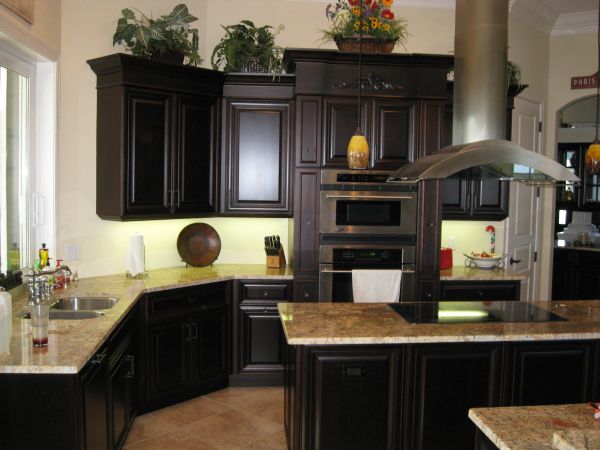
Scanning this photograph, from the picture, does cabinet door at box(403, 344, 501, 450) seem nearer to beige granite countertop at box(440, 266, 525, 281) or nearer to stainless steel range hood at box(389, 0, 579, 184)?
stainless steel range hood at box(389, 0, 579, 184)

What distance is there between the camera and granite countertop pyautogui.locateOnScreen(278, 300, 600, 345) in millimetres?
2883

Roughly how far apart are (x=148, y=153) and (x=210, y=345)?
4.94ft

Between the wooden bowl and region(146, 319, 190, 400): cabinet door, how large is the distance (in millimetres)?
731

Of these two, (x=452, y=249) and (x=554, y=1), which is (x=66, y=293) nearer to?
(x=452, y=249)

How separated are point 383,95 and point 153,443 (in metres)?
3.01

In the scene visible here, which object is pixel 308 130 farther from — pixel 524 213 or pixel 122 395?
pixel 524 213

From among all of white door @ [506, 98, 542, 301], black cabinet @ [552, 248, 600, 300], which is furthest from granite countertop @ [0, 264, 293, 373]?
black cabinet @ [552, 248, 600, 300]

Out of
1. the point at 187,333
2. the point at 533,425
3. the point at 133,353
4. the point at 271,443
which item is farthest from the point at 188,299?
the point at 533,425

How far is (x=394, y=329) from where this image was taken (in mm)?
3010

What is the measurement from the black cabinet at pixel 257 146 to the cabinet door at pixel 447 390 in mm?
2178

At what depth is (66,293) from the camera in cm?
375

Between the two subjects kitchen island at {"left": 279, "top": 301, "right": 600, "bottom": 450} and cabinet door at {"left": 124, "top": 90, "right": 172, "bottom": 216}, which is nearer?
kitchen island at {"left": 279, "top": 301, "right": 600, "bottom": 450}

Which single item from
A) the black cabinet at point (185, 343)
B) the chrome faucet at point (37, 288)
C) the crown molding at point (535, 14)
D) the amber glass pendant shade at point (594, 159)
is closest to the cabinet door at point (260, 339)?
the black cabinet at point (185, 343)

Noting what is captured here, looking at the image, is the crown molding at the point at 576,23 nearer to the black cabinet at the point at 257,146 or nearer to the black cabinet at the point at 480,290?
the black cabinet at the point at 480,290
